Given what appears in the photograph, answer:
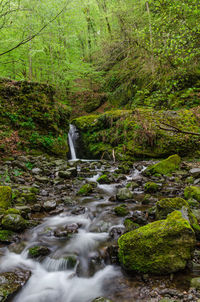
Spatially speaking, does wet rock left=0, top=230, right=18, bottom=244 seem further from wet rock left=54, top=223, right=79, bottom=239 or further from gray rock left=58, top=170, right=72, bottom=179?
gray rock left=58, top=170, right=72, bottom=179

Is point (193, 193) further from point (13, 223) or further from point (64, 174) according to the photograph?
point (64, 174)

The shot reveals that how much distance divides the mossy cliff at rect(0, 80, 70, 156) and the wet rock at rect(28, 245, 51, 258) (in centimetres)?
540

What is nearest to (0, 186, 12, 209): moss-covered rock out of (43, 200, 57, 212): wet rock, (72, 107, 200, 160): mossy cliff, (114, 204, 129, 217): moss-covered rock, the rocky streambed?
the rocky streambed

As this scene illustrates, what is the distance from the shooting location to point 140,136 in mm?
8766

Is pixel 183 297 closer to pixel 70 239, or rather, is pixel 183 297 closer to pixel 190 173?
pixel 70 239

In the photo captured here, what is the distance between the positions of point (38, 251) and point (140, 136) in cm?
690

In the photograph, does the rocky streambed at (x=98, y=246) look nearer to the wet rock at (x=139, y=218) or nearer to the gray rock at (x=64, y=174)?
the wet rock at (x=139, y=218)

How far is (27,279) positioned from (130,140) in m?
7.60

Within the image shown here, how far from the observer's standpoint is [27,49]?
34.6 feet

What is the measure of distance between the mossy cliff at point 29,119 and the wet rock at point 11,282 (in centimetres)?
576

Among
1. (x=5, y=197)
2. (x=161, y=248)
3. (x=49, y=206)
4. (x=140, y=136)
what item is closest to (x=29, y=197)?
(x=49, y=206)

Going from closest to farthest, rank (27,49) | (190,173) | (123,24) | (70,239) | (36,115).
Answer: (70,239) < (190,173) < (36,115) < (27,49) < (123,24)

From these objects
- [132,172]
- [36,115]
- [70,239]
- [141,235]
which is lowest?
[132,172]

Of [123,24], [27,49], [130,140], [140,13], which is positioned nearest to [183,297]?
[130,140]
